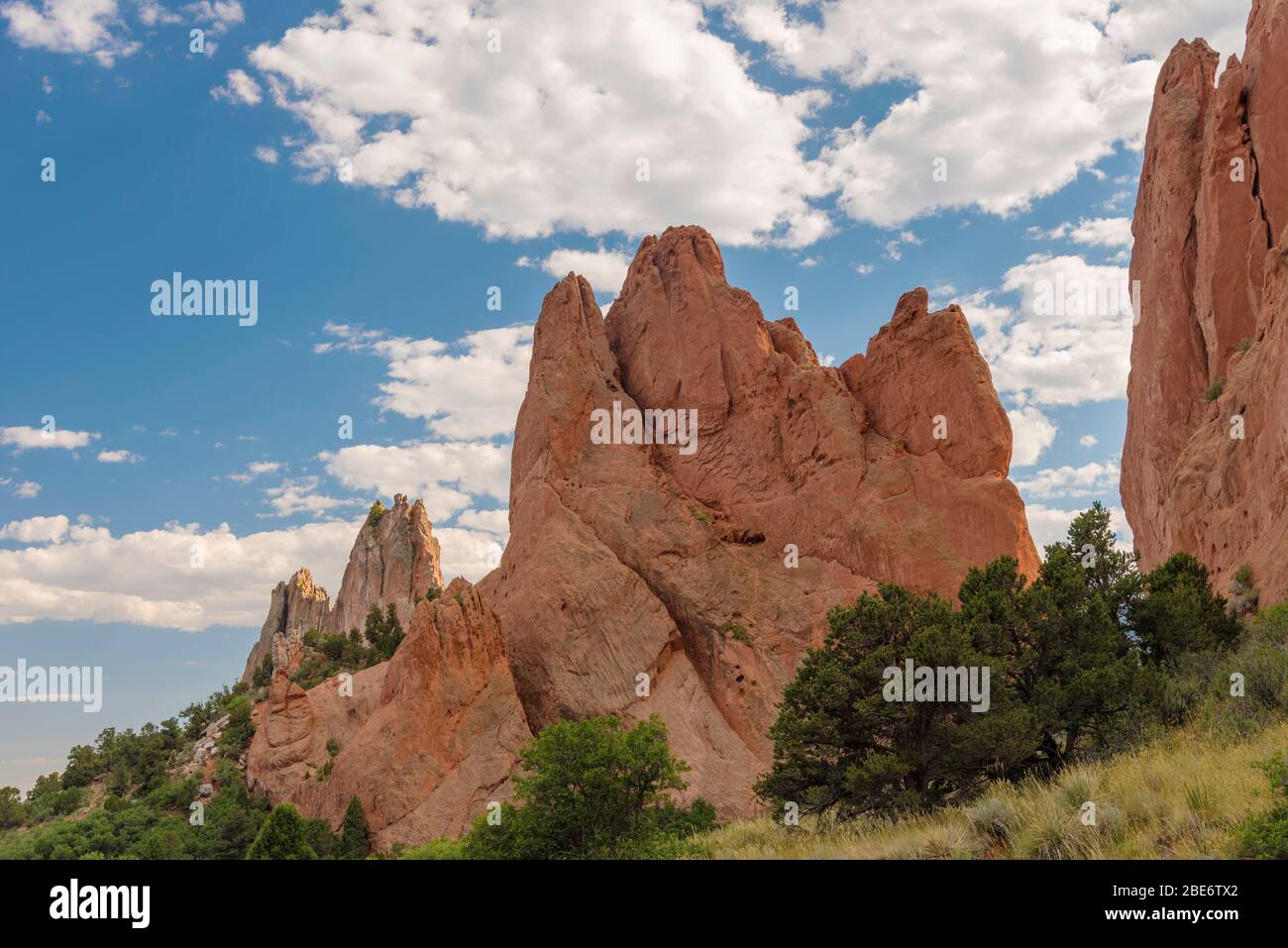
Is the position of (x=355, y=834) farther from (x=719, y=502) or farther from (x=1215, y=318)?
(x=1215, y=318)

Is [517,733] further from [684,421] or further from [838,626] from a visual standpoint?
[838,626]

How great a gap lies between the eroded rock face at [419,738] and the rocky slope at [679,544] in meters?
0.11

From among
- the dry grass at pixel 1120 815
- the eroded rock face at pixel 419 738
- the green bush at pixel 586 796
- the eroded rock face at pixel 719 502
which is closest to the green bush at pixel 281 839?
the eroded rock face at pixel 419 738

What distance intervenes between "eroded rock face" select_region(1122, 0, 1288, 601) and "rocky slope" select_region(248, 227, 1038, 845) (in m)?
9.37

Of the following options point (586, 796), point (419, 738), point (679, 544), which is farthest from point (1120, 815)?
point (679, 544)

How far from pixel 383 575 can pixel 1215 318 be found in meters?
92.8

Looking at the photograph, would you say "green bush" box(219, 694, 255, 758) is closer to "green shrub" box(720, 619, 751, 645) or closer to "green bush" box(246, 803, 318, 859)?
"green bush" box(246, 803, 318, 859)

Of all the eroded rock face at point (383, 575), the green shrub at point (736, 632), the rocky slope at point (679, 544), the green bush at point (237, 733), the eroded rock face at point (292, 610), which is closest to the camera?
the rocky slope at point (679, 544)

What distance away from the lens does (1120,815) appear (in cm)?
1207

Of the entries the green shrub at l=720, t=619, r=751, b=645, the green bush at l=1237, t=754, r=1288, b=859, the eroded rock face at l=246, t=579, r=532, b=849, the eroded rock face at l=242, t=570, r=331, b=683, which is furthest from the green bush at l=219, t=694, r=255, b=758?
the eroded rock face at l=242, t=570, r=331, b=683

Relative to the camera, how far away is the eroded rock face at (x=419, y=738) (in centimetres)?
4544

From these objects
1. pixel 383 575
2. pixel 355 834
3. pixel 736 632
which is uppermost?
pixel 383 575

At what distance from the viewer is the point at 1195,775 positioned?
1327 centimetres

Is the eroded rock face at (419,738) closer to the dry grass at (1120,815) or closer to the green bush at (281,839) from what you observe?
the green bush at (281,839)
